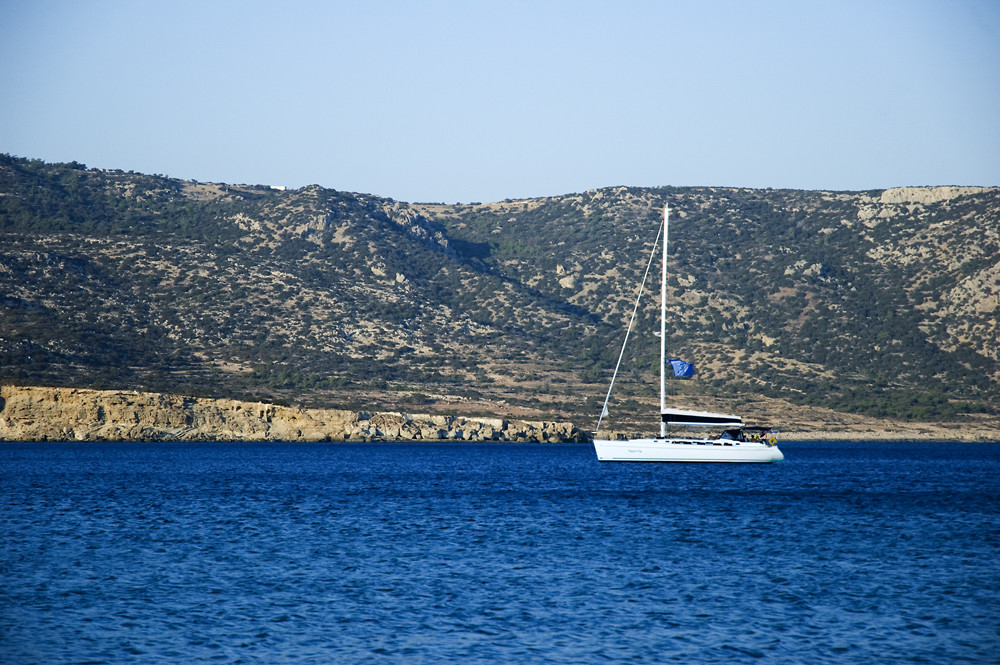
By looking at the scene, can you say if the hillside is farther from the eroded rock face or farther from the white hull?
the white hull

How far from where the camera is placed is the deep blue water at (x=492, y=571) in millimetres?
18172

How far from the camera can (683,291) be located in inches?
5037

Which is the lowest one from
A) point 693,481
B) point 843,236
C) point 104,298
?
point 693,481

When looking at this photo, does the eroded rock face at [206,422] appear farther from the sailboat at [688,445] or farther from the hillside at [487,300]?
the sailboat at [688,445]

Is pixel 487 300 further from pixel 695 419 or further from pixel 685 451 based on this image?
pixel 685 451

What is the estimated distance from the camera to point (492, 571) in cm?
2544

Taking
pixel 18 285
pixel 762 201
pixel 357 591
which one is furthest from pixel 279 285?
pixel 357 591

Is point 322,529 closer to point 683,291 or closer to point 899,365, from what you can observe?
point 899,365

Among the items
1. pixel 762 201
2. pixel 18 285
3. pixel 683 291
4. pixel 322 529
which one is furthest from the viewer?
pixel 762 201

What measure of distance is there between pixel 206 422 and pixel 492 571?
189 feet

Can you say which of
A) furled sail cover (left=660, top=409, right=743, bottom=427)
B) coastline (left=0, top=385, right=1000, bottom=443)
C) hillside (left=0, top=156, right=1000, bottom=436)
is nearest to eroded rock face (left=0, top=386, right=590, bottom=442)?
coastline (left=0, top=385, right=1000, bottom=443)

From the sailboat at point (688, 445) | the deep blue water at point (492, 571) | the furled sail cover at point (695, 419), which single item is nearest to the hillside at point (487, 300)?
the sailboat at point (688, 445)

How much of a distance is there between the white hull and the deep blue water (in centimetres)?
345

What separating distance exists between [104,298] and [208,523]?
70877 millimetres
